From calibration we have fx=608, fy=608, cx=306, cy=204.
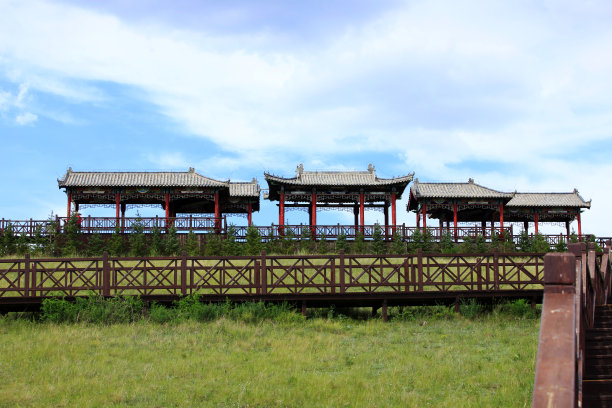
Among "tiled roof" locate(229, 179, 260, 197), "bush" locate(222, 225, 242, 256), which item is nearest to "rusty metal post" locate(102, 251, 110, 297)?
"bush" locate(222, 225, 242, 256)

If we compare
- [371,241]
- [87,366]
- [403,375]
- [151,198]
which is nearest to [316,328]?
[403,375]

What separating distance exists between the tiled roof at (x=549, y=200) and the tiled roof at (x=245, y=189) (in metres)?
16.7

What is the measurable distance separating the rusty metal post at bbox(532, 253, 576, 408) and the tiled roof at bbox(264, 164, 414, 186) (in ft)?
92.8

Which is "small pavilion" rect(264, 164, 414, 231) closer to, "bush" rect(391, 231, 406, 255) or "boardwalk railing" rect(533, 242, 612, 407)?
"bush" rect(391, 231, 406, 255)

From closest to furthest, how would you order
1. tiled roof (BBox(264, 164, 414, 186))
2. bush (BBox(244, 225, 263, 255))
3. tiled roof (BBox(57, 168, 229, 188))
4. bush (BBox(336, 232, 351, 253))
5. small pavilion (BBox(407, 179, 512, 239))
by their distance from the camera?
1. bush (BBox(244, 225, 263, 255))
2. bush (BBox(336, 232, 351, 253))
3. tiled roof (BBox(264, 164, 414, 186))
4. tiled roof (BBox(57, 168, 229, 188))
5. small pavilion (BBox(407, 179, 512, 239))

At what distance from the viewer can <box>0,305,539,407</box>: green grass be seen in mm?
8844

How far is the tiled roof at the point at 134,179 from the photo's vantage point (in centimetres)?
3294

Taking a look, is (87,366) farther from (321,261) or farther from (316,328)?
(321,261)

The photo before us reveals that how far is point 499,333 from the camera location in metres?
13.2

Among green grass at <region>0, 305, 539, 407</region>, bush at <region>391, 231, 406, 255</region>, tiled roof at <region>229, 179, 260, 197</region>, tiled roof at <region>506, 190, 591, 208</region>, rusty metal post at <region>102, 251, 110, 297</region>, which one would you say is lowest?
green grass at <region>0, 305, 539, 407</region>

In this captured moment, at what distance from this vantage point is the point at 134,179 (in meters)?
33.6

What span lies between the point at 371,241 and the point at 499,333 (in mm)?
16867

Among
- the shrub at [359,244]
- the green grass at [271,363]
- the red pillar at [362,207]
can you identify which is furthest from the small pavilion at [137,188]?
the green grass at [271,363]

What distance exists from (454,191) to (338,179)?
779 centimetres
